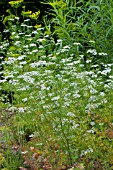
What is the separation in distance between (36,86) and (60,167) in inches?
31.4

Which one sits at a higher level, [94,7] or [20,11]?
[94,7]

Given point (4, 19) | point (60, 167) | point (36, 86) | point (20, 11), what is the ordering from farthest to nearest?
1. point (20, 11)
2. point (4, 19)
3. point (36, 86)
4. point (60, 167)

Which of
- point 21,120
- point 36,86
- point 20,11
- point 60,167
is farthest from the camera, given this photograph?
point 20,11

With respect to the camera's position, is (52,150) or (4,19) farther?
Answer: (4,19)

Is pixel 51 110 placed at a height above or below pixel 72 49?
above

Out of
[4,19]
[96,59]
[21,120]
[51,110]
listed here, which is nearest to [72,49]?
[96,59]

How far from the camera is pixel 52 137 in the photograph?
3.65 metres

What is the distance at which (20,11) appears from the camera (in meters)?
7.36

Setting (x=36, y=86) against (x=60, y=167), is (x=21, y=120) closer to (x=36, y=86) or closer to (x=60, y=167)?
(x=36, y=86)

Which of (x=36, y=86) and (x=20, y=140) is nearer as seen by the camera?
(x=36, y=86)

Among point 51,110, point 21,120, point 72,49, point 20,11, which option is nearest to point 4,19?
point 20,11

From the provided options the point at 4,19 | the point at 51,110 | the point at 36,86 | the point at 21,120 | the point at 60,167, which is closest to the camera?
the point at 60,167

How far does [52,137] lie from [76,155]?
0.25m

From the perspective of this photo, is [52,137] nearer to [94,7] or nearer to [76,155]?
[76,155]
